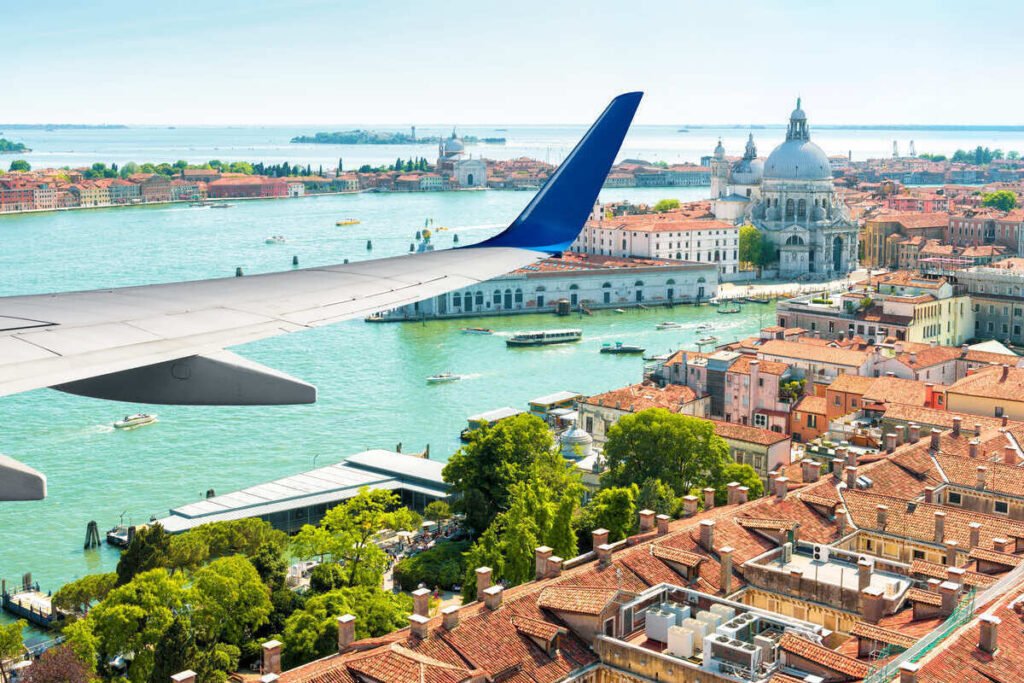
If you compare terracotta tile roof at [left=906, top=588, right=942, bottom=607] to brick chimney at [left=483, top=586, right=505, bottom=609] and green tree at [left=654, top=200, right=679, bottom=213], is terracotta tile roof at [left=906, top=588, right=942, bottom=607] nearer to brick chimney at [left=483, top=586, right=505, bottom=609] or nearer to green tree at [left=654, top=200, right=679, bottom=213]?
brick chimney at [left=483, top=586, right=505, bottom=609]

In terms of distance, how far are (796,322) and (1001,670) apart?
1779 cm

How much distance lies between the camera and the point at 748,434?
14.0 m

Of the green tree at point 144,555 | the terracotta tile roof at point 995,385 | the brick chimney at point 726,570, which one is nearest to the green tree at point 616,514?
the brick chimney at point 726,570

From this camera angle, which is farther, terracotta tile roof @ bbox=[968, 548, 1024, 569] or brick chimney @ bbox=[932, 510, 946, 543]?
brick chimney @ bbox=[932, 510, 946, 543]

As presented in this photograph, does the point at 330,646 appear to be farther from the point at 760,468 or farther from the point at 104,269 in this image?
the point at 104,269

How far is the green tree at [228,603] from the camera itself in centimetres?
898

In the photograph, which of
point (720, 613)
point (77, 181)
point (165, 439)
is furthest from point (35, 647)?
point (77, 181)

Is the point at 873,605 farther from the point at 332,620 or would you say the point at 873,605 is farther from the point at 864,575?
the point at 332,620

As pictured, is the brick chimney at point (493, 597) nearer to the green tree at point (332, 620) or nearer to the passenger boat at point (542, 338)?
the green tree at point (332, 620)

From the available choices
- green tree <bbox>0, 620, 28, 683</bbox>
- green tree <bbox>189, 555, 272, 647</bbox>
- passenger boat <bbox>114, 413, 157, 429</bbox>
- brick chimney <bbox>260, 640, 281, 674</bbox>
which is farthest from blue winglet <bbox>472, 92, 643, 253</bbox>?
passenger boat <bbox>114, 413, 157, 429</bbox>

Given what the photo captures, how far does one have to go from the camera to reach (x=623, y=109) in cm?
338

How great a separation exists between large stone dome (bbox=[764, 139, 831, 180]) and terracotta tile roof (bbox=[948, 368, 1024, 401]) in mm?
27716

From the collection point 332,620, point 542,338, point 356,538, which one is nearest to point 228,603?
point 332,620

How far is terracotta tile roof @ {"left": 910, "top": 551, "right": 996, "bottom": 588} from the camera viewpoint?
24.0ft
